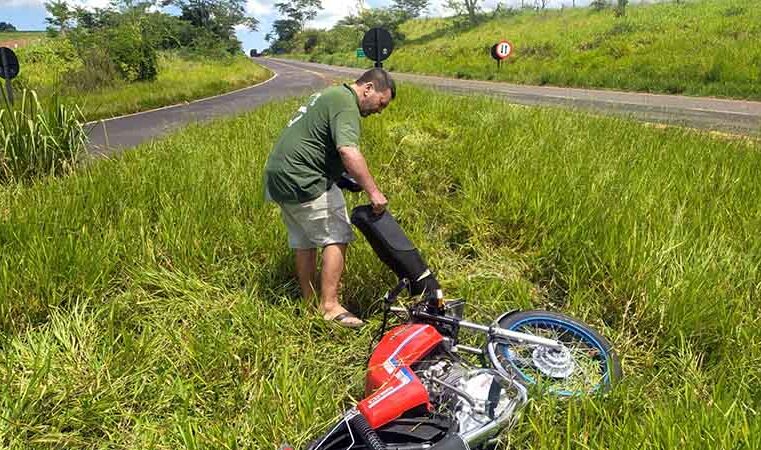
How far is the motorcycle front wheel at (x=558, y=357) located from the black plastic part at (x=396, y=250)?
0.42 meters

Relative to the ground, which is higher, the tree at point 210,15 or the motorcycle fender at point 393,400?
the tree at point 210,15

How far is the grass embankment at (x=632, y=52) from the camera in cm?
1480

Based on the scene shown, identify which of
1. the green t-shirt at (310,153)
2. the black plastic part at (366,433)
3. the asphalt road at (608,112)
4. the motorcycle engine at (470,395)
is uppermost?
the green t-shirt at (310,153)

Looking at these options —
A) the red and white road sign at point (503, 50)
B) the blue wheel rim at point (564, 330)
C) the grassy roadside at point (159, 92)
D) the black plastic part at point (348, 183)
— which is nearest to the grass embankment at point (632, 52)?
the red and white road sign at point (503, 50)

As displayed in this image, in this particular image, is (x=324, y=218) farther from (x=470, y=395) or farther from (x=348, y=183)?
(x=470, y=395)

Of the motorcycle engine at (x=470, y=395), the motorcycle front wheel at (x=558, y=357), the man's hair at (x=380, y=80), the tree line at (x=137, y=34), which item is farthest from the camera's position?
the tree line at (x=137, y=34)

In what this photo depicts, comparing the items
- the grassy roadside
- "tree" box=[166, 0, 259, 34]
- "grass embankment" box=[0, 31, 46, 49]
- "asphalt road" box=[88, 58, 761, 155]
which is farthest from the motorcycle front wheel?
"tree" box=[166, 0, 259, 34]

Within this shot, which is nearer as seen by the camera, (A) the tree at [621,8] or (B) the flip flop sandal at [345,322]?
(B) the flip flop sandal at [345,322]

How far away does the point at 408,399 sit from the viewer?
5.44 ft

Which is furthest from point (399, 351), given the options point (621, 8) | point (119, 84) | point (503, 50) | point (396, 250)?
point (621, 8)

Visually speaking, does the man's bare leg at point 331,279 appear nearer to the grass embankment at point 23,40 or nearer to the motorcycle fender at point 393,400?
the motorcycle fender at point 393,400

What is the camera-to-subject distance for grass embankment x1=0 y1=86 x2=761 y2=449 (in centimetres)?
199

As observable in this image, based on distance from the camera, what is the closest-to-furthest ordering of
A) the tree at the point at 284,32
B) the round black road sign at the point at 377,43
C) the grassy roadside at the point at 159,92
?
the round black road sign at the point at 377,43, the grassy roadside at the point at 159,92, the tree at the point at 284,32

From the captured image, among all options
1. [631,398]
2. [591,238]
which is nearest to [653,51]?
[591,238]
